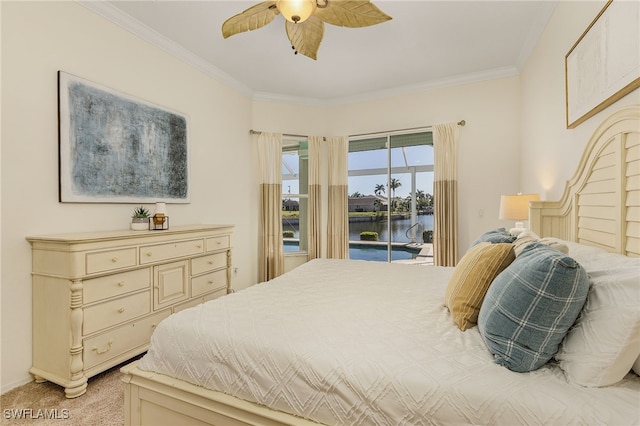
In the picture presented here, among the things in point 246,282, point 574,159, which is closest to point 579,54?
point 574,159

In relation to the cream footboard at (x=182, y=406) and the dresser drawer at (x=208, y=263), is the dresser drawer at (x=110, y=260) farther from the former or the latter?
the cream footboard at (x=182, y=406)

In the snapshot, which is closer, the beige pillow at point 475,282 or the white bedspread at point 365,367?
the white bedspread at point 365,367

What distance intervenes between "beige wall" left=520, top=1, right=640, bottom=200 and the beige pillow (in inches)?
36.5

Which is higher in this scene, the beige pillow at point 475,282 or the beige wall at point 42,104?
the beige wall at point 42,104

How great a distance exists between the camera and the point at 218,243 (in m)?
3.15

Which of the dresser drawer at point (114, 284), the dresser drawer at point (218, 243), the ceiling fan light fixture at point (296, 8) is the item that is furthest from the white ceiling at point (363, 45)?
the dresser drawer at point (114, 284)

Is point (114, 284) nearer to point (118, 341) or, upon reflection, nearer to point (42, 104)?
point (118, 341)

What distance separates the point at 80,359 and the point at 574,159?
3.55 meters

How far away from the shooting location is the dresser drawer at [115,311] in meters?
2.00

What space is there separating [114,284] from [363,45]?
3.12 m

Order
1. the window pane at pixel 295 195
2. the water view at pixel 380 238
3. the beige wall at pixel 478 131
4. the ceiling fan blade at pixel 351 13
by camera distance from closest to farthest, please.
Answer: the ceiling fan blade at pixel 351 13 < the beige wall at pixel 478 131 < the water view at pixel 380 238 < the window pane at pixel 295 195

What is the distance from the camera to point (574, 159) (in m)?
2.11

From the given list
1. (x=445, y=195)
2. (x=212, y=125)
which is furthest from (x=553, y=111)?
(x=212, y=125)

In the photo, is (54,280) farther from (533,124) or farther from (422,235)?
(533,124)
